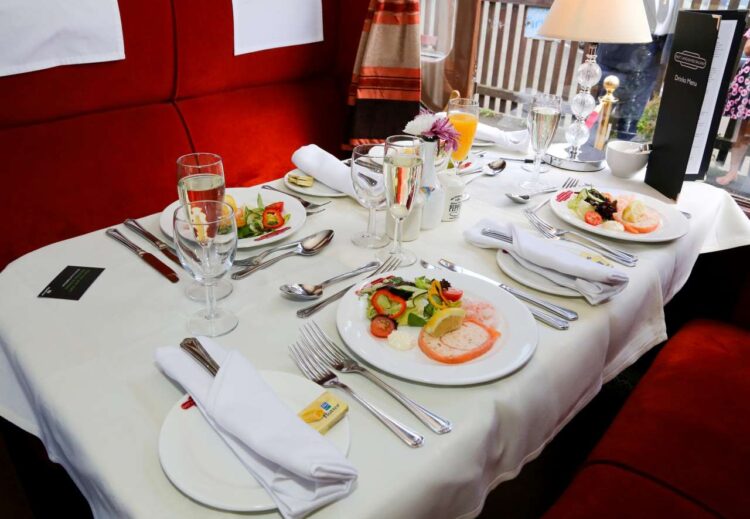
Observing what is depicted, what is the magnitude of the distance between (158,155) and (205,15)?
502 mm

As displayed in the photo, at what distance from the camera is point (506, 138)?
68.3 inches

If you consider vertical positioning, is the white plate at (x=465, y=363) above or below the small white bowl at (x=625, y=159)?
below

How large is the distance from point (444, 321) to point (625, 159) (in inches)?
39.0

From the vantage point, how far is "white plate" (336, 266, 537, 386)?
2.53ft

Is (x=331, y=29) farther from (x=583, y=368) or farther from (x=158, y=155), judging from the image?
(x=583, y=368)

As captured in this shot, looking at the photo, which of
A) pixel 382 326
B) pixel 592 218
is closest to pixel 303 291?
pixel 382 326

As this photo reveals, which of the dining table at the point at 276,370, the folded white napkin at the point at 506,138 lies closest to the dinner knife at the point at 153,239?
the dining table at the point at 276,370

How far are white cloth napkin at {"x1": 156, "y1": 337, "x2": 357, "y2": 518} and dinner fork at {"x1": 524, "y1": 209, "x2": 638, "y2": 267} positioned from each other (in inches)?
28.9

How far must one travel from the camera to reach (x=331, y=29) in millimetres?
2447

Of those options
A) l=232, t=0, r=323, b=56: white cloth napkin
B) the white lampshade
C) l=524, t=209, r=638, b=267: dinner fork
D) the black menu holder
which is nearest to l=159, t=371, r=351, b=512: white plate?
l=524, t=209, r=638, b=267: dinner fork

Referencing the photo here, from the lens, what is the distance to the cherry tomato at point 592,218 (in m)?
1.24

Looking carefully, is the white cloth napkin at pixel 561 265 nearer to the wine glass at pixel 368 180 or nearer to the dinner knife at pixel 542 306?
the dinner knife at pixel 542 306

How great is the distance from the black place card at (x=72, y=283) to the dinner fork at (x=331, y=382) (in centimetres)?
39

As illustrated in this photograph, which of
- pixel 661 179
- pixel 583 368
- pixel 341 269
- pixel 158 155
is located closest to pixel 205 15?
pixel 158 155
